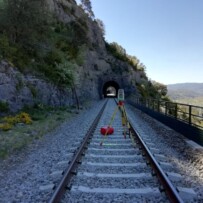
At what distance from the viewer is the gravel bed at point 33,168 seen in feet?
16.9

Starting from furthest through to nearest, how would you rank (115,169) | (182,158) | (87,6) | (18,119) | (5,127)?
1. (87,6)
2. (18,119)
3. (5,127)
4. (182,158)
5. (115,169)

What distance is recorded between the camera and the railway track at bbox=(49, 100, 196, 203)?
15.9ft

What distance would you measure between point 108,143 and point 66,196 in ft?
15.6

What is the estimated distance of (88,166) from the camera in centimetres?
670

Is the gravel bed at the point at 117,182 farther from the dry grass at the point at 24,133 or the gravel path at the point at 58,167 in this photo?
the dry grass at the point at 24,133

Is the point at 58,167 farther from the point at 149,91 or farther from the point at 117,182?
the point at 149,91

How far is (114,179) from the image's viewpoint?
5.78 m

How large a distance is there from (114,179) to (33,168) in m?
2.35

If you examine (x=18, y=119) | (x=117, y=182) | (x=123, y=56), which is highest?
(x=123, y=56)

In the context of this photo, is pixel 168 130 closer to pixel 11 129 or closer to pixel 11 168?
pixel 11 129

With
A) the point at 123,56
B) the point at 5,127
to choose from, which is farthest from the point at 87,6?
the point at 5,127

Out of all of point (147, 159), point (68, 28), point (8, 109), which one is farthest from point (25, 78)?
point (68, 28)

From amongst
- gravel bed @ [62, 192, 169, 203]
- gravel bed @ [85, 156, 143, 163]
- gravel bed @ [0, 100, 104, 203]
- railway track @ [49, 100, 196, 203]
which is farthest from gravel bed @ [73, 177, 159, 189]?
gravel bed @ [85, 156, 143, 163]

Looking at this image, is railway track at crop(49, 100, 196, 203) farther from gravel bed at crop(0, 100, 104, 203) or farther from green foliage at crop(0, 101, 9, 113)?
green foliage at crop(0, 101, 9, 113)
